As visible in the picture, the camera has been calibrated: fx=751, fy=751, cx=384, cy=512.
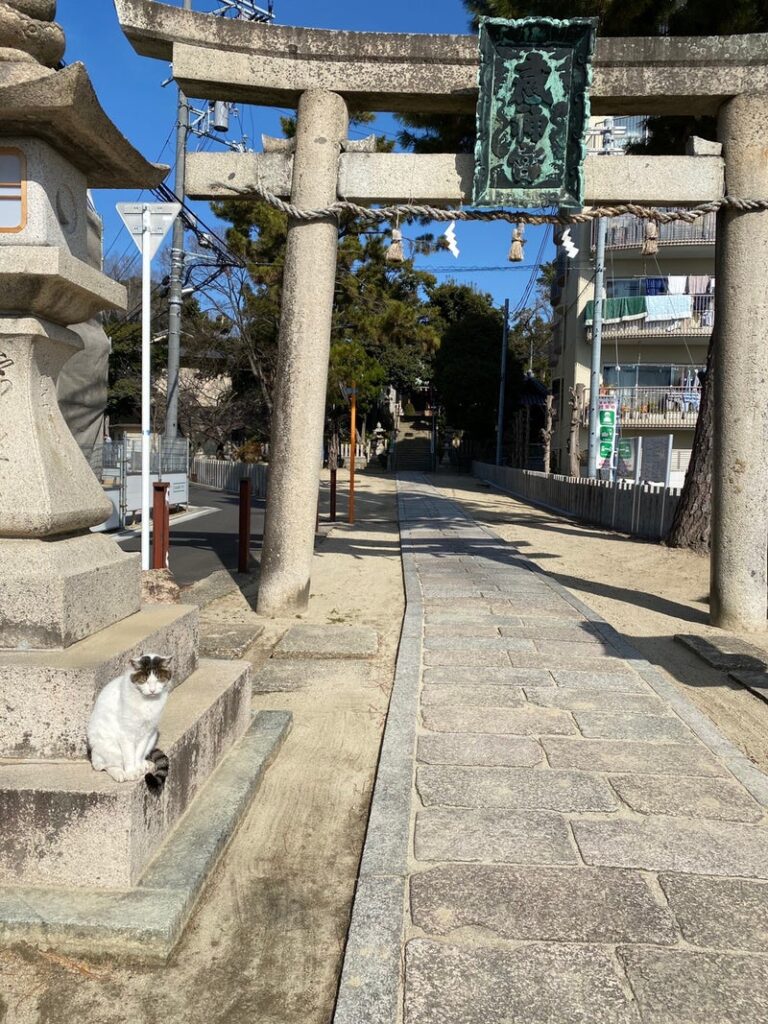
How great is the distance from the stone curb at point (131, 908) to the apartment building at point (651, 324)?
26837 mm

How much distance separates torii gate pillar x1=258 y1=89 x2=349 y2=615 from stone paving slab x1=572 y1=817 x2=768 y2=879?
13.9ft

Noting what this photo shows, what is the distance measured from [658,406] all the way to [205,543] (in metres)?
22.5

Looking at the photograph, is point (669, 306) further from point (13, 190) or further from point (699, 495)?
point (13, 190)

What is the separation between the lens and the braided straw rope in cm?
644

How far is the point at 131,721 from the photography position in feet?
8.04

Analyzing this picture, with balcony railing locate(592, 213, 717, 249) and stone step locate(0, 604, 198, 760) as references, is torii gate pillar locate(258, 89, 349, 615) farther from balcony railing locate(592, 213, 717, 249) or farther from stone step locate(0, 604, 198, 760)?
balcony railing locate(592, 213, 717, 249)

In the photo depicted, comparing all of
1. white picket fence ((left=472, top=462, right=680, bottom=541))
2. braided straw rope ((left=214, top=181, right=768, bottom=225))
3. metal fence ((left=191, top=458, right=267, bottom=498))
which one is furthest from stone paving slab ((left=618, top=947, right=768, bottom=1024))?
metal fence ((left=191, top=458, right=267, bottom=498))

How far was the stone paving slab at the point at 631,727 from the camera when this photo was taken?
3.91 metres

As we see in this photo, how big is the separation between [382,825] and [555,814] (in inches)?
27.8


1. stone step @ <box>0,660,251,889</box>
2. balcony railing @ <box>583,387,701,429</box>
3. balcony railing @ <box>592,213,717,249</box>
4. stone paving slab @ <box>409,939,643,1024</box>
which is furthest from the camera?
balcony railing @ <box>583,387,701,429</box>

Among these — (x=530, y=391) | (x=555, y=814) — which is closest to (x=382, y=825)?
(x=555, y=814)

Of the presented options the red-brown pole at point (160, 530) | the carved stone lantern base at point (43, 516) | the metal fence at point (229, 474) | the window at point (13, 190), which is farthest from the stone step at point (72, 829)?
the metal fence at point (229, 474)

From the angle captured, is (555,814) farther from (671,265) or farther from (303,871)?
(671,265)

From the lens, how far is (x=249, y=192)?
6656mm
